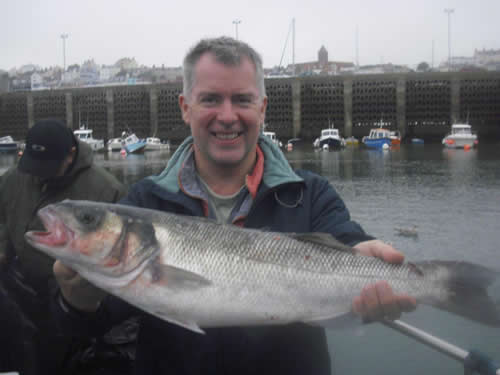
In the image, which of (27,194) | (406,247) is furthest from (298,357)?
(406,247)

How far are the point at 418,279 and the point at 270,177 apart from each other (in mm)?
1185

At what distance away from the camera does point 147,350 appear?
10.6 feet

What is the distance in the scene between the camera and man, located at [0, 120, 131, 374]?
4879mm

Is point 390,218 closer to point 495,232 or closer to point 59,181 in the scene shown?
point 495,232

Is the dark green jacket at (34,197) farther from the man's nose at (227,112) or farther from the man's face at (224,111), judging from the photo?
the man's nose at (227,112)

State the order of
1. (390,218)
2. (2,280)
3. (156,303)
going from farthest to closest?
1. (390,218)
2. (2,280)
3. (156,303)

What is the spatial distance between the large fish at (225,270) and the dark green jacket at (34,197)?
2.66 m

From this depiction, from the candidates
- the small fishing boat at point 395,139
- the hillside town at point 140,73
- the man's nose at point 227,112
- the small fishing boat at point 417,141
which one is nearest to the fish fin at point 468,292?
the man's nose at point 227,112

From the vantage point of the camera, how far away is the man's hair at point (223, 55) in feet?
11.0

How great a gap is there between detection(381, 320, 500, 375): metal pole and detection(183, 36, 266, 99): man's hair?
7.16ft

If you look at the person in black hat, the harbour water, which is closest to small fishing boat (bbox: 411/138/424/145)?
the harbour water

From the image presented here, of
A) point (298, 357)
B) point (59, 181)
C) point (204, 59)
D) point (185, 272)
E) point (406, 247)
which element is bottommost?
point (406, 247)

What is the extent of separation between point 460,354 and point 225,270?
6.87ft

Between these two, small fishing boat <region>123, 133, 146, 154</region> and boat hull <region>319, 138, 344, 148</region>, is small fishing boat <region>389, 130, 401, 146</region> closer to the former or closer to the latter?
boat hull <region>319, 138, 344, 148</region>
